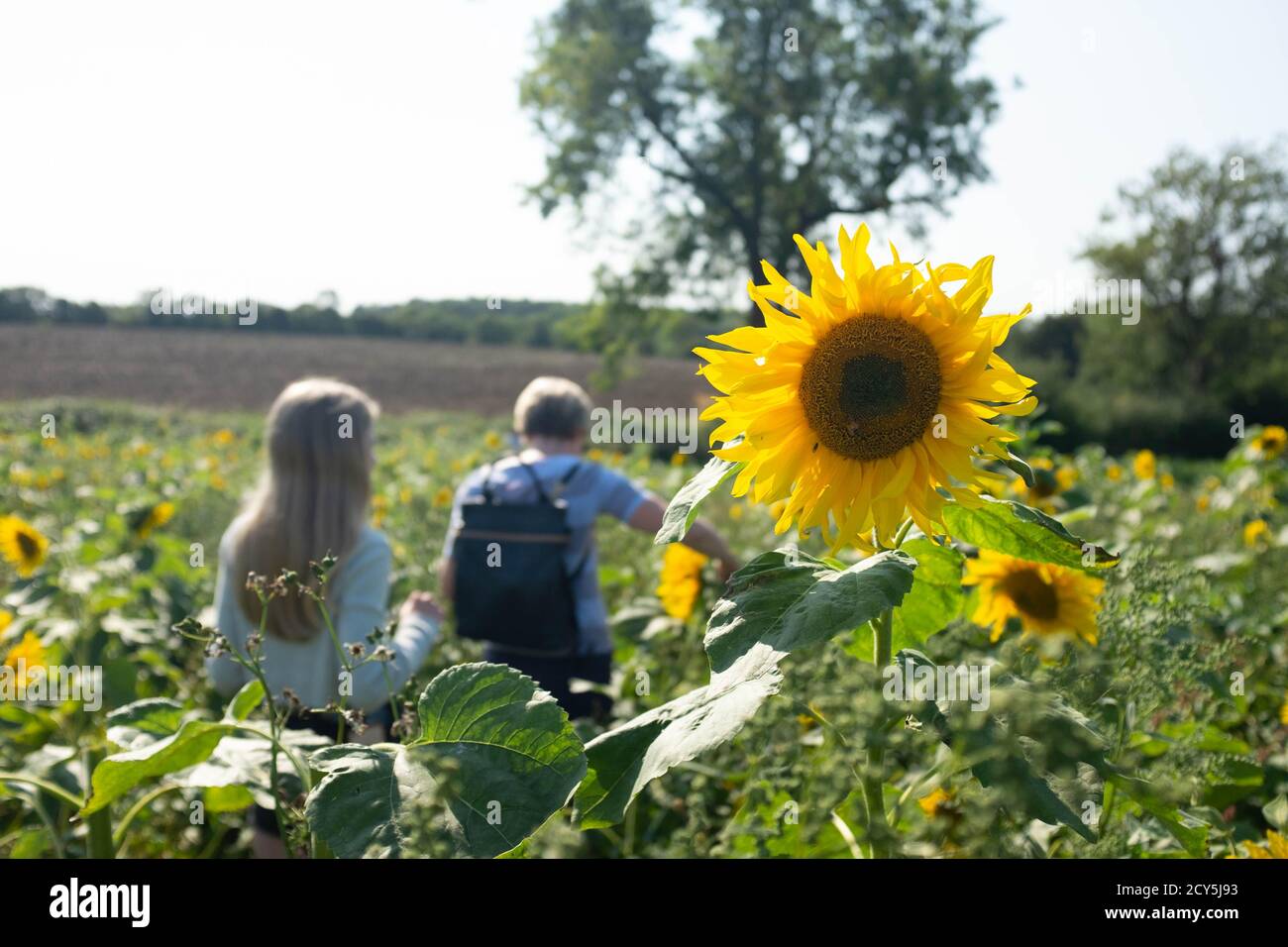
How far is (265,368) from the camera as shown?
112 feet

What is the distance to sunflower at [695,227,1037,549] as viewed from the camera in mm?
1210

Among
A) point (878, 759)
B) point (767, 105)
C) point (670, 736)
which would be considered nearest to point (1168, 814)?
point (878, 759)

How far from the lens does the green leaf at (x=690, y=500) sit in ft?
3.60

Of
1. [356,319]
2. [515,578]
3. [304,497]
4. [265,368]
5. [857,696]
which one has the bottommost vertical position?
[515,578]

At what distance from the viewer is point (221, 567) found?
3.13 meters

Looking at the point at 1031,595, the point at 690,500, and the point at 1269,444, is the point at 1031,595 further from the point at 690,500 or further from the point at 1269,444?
the point at 1269,444

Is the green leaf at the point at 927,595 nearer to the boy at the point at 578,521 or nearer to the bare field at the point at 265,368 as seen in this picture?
the boy at the point at 578,521

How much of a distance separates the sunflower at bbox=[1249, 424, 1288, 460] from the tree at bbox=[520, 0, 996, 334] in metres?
17.4

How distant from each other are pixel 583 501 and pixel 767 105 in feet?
72.1

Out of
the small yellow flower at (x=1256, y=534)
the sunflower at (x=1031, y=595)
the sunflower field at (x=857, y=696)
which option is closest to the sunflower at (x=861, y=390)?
the sunflower field at (x=857, y=696)

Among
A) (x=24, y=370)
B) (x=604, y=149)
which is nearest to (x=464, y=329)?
(x=24, y=370)

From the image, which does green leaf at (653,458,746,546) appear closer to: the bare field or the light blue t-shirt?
the light blue t-shirt

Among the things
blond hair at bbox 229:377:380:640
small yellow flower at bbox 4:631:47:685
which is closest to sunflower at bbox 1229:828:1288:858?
blond hair at bbox 229:377:380:640
